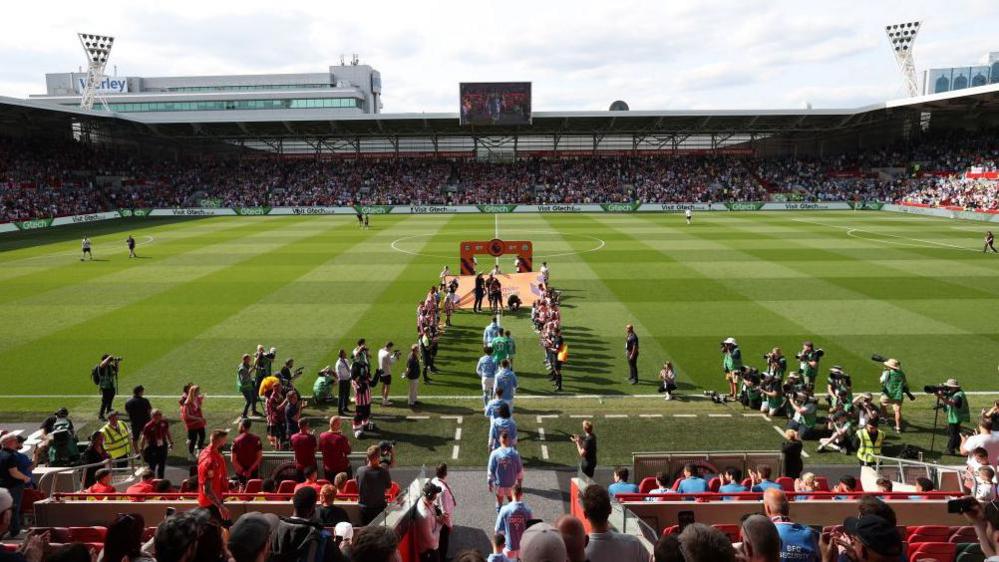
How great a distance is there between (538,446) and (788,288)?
58.9ft

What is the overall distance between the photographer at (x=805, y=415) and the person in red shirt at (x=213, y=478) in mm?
10373

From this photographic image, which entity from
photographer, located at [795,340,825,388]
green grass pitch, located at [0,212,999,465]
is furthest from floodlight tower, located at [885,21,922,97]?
photographer, located at [795,340,825,388]

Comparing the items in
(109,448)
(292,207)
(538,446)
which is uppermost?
(292,207)

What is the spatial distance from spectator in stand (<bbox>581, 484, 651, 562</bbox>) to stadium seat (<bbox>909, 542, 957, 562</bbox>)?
3513mm

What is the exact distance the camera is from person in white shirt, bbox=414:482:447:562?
22.8 feet

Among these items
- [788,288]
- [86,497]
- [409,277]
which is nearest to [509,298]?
[409,277]

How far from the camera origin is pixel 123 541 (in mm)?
4227

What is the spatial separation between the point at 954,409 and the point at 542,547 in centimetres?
1156

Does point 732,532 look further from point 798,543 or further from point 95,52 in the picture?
point 95,52

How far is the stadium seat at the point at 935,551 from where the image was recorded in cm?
637

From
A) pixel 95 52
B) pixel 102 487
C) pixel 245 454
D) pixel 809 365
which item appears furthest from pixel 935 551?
pixel 95 52

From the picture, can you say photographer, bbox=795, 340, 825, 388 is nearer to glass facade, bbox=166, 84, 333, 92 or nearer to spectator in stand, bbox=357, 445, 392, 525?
spectator in stand, bbox=357, 445, 392, 525

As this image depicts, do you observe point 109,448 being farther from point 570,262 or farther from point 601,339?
point 570,262

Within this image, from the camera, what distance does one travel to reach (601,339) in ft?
65.9
